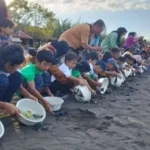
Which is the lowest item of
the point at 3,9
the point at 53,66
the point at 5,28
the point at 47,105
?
the point at 47,105

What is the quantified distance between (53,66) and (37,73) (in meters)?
0.50

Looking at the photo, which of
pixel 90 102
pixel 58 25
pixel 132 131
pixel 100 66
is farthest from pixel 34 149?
pixel 58 25

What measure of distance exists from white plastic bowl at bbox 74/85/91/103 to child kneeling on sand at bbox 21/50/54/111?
67 centimetres

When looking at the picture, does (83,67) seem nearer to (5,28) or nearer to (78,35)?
(78,35)

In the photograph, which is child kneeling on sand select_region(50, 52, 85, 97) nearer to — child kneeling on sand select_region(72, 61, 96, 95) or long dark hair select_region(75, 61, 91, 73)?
child kneeling on sand select_region(72, 61, 96, 95)

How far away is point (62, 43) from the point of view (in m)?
3.86

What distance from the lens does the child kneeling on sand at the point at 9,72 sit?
8.02 ft

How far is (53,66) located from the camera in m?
3.73

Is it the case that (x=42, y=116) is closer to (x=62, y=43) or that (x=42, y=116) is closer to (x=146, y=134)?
(x=146, y=134)

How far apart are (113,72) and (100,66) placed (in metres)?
Result: 0.40

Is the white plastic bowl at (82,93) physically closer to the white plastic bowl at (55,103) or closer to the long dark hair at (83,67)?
the long dark hair at (83,67)

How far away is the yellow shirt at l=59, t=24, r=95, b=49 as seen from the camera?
4.91m

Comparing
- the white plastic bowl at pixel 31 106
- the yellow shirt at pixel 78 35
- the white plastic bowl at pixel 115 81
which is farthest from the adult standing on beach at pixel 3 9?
the white plastic bowl at pixel 115 81

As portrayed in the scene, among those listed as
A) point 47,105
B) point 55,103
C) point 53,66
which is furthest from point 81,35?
point 47,105
